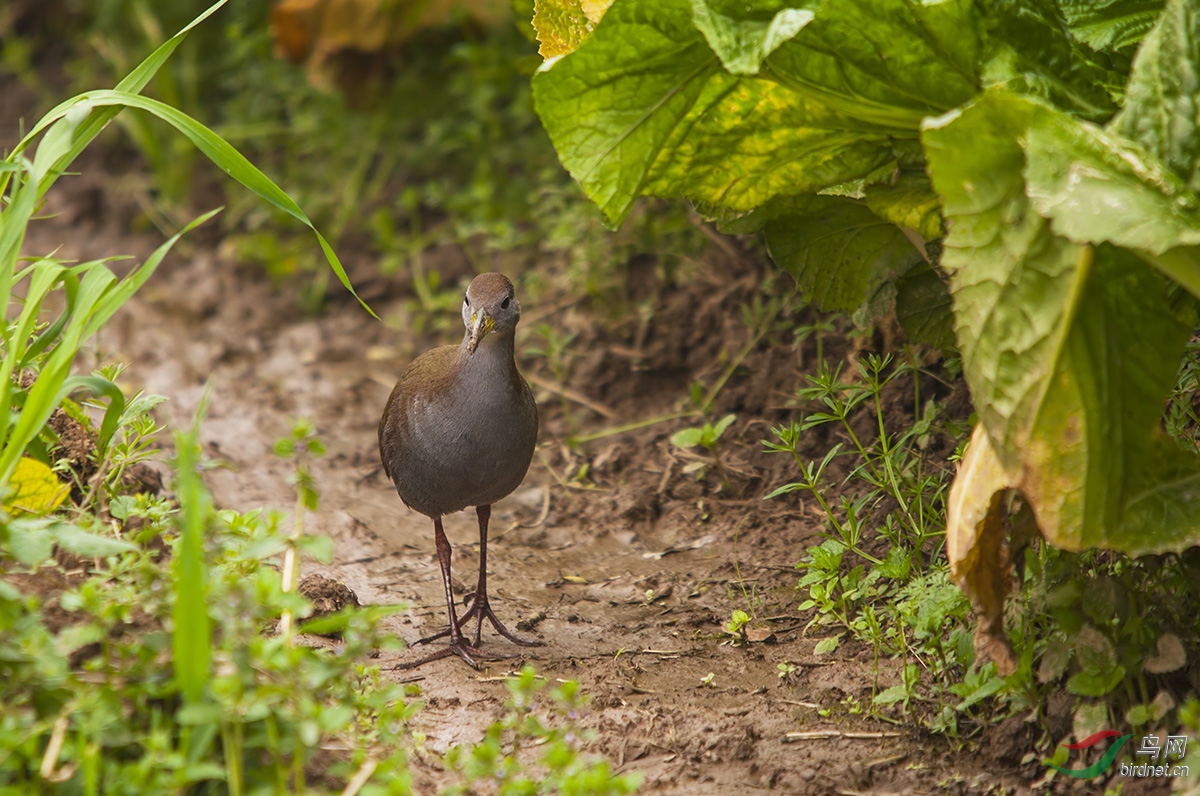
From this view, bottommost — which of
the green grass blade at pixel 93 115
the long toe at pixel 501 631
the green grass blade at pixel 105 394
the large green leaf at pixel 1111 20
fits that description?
the long toe at pixel 501 631

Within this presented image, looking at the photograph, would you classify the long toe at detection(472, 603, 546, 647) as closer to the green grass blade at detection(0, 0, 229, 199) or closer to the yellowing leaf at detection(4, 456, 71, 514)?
the yellowing leaf at detection(4, 456, 71, 514)

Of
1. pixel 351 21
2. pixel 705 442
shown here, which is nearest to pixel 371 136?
pixel 351 21

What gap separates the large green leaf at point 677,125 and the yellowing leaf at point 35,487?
166 cm

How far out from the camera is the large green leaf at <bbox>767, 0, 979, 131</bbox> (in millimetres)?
2986

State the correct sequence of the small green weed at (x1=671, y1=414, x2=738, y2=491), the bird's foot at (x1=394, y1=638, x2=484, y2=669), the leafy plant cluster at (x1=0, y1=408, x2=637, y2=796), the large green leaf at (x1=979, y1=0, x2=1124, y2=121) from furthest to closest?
the small green weed at (x1=671, y1=414, x2=738, y2=491)
the bird's foot at (x1=394, y1=638, x2=484, y2=669)
the large green leaf at (x1=979, y1=0, x2=1124, y2=121)
the leafy plant cluster at (x1=0, y1=408, x2=637, y2=796)

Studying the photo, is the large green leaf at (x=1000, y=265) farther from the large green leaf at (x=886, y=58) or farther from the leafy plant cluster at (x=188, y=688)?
the leafy plant cluster at (x=188, y=688)

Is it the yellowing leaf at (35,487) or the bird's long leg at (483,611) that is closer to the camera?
the yellowing leaf at (35,487)

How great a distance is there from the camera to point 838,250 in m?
3.81

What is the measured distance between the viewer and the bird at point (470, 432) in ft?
12.7

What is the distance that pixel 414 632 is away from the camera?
3982mm

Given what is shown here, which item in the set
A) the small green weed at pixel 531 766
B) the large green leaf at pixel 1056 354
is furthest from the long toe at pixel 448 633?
the large green leaf at pixel 1056 354

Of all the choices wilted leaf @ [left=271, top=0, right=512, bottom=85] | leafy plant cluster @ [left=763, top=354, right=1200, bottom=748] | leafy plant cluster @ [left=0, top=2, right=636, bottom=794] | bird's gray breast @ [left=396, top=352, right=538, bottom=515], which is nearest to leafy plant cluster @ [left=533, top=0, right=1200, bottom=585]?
leafy plant cluster @ [left=763, top=354, right=1200, bottom=748]

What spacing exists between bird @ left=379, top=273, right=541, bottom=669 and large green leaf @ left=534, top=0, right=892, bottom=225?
A: 784mm

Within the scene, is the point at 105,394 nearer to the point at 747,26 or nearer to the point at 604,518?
the point at 747,26
